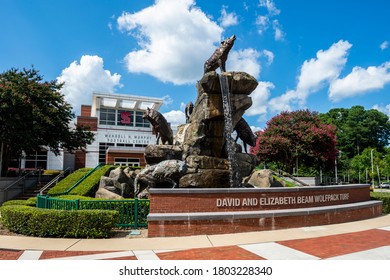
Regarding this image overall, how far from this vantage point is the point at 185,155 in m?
13.0

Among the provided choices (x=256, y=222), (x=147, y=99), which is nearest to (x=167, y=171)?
(x=256, y=222)

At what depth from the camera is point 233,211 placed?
370 inches

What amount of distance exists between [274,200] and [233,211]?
1542 millimetres

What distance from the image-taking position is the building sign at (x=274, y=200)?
370 inches

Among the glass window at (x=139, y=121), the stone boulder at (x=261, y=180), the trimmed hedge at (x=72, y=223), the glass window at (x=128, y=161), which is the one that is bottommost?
the trimmed hedge at (x=72, y=223)

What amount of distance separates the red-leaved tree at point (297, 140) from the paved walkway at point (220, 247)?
2338 cm

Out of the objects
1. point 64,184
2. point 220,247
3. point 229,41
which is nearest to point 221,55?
point 229,41

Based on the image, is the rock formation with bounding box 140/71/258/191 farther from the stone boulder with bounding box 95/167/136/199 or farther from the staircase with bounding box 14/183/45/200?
the staircase with bounding box 14/183/45/200

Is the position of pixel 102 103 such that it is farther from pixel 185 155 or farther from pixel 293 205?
pixel 293 205

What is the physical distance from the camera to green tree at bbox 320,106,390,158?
61.7 meters

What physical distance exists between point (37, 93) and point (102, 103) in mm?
24065

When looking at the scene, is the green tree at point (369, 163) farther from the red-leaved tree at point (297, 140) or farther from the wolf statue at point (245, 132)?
the wolf statue at point (245, 132)

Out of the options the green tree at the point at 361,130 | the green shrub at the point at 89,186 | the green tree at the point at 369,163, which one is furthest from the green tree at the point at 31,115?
the green tree at the point at 361,130

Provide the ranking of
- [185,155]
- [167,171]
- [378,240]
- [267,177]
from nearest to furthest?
[378,240] → [167,171] → [185,155] → [267,177]
